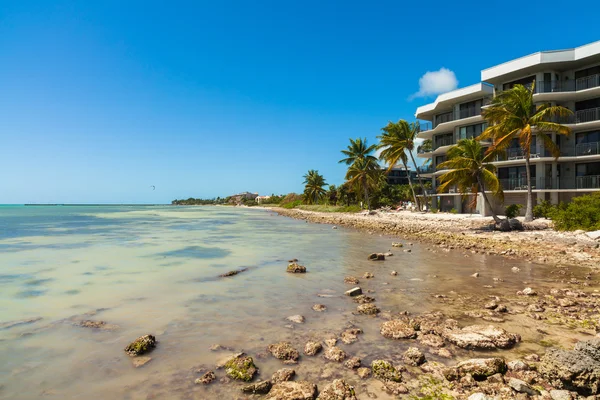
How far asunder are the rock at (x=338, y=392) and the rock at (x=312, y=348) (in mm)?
1033

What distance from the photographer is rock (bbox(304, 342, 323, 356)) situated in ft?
17.9

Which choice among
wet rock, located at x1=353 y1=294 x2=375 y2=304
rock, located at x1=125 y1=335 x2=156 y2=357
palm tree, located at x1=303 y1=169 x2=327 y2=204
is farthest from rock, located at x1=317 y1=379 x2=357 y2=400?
palm tree, located at x1=303 y1=169 x2=327 y2=204

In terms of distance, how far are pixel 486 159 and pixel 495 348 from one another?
20531mm

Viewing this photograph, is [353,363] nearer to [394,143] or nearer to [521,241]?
[521,241]

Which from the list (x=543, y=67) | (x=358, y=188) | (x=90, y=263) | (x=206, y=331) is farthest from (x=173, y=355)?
(x=358, y=188)

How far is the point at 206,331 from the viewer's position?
21.8 feet

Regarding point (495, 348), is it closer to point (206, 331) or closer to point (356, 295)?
point (356, 295)

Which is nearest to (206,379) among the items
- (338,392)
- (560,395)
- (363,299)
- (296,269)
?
(338,392)

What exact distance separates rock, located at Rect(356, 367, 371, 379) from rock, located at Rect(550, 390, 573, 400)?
220cm

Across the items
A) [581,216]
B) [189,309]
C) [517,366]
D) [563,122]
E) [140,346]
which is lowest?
[189,309]

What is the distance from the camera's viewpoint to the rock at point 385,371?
459 centimetres

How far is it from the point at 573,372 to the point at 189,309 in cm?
730

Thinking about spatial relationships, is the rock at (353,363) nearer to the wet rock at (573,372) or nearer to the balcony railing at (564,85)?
the wet rock at (573,372)

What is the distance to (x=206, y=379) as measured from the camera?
4688 millimetres
